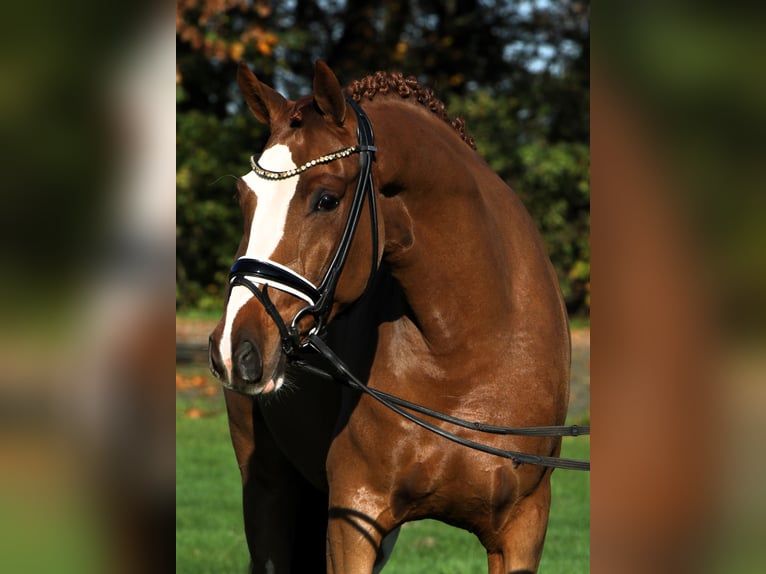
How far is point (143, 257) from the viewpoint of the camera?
3.19 feet

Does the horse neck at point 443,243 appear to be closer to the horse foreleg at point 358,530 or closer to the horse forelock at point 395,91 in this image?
the horse forelock at point 395,91

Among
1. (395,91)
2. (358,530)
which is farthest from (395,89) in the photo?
(358,530)

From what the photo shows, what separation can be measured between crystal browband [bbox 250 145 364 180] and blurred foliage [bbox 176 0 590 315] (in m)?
10.5

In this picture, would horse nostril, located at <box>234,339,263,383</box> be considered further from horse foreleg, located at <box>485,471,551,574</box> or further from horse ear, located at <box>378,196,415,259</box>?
horse foreleg, located at <box>485,471,551,574</box>

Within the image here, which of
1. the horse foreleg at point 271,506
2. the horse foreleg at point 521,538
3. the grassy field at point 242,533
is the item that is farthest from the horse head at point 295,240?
the grassy field at point 242,533

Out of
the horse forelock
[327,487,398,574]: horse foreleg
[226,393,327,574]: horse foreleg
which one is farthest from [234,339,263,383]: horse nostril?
[226,393,327,574]: horse foreleg

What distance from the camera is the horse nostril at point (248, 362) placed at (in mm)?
2502

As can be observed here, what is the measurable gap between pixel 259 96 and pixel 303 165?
43 cm

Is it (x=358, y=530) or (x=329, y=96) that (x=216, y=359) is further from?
(x=358, y=530)

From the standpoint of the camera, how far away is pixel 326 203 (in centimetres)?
274

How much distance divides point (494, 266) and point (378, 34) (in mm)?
15070

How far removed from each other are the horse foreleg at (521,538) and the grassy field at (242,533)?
7.15 ft

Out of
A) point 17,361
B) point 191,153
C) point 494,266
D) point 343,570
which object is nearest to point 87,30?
point 17,361

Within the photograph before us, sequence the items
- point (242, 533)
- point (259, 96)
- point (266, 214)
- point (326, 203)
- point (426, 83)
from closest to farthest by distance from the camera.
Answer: point (266, 214) → point (326, 203) → point (259, 96) → point (242, 533) → point (426, 83)
